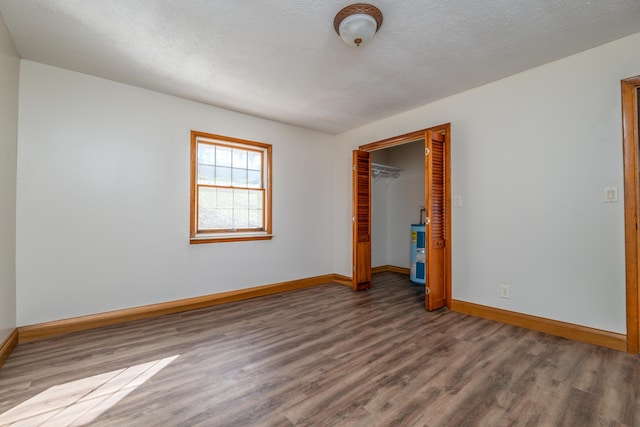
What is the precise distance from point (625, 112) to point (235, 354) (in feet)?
12.1

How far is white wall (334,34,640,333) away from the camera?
2344 mm

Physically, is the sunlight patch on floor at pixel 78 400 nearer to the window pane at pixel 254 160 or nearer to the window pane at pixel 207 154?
the window pane at pixel 207 154

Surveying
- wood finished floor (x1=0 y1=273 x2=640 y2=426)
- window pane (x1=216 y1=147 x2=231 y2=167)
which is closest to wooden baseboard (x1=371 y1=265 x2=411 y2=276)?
wood finished floor (x1=0 y1=273 x2=640 y2=426)

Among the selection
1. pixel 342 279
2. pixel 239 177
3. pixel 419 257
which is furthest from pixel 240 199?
pixel 419 257

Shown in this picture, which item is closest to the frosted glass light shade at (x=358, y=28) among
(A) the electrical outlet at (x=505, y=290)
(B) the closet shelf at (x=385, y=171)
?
(A) the electrical outlet at (x=505, y=290)

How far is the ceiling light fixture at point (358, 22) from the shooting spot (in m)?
1.89

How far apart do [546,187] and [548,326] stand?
1.30m

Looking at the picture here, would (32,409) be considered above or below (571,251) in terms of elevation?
below

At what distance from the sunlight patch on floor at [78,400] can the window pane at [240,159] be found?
261 centimetres

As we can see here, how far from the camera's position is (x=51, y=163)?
2650mm

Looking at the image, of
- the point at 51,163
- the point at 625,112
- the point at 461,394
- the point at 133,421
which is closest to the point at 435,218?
the point at 625,112

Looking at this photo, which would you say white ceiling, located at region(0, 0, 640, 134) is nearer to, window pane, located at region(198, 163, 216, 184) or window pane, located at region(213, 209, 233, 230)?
window pane, located at region(198, 163, 216, 184)

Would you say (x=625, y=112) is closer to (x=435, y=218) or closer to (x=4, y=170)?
(x=435, y=218)

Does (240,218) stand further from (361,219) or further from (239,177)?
(361,219)
